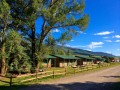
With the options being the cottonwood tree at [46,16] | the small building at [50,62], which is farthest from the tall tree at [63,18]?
the small building at [50,62]

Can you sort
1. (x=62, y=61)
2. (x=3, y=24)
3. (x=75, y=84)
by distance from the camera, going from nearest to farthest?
1. (x=75, y=84)
2. (x=3, y=24)
3. (x=62, y=61)

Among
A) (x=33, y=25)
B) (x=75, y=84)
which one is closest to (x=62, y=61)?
(x=33, y=25)

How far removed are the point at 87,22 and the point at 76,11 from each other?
2.17 metres

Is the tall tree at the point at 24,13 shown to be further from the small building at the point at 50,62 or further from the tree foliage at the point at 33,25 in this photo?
the small building at the point at 50,62

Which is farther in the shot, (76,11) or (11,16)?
(76,11)

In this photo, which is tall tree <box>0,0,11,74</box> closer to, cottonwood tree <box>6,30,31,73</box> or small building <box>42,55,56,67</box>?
cottonwood tree <box>6,30,31,73</box>

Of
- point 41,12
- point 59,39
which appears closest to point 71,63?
point 59,39

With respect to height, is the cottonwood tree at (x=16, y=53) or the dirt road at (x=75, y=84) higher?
the cottonwood tree at (x=16, y=53)

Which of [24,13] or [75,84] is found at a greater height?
[24,13]

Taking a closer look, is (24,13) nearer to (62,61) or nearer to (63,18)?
(63,18)

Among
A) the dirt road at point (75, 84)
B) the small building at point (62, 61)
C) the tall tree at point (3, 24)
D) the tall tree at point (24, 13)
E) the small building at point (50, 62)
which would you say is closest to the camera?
the dirt road at point (75, 84)

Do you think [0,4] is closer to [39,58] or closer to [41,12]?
[41,12]

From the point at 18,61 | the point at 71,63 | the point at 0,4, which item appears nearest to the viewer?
the point at 0,4

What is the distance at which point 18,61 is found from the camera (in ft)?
102
